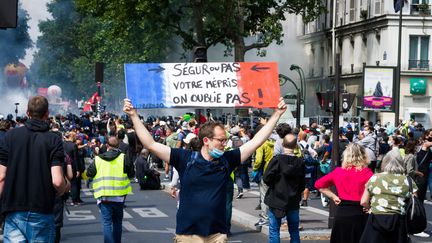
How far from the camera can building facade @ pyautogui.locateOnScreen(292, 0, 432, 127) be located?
57.2 metres

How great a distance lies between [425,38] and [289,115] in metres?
12.6

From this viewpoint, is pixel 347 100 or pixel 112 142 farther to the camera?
pixel 347 100

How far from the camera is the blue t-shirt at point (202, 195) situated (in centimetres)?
817

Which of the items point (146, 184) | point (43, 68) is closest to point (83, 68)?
point (43, 68)

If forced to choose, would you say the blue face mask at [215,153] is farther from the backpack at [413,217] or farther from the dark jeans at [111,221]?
the dark jeans at [111,221]

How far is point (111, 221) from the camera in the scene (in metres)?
12.9

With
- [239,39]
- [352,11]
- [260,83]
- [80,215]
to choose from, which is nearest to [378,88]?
[239,39]

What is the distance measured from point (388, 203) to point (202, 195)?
9.47 ft

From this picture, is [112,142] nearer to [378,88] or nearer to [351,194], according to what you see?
[351,194]

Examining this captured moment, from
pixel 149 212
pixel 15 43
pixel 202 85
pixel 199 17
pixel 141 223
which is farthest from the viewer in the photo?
pixel 15 43

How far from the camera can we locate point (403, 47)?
57500mm

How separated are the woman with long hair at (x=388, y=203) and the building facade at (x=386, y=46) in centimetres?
4400

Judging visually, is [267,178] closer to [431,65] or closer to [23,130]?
[23,130]

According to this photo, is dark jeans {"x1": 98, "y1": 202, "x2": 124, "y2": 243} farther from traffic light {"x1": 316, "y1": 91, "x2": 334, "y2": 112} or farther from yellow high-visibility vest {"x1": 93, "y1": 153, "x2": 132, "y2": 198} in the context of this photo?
traffic light {"x1": 316, "y1": 91, "x2": 334, "y2": 112}
